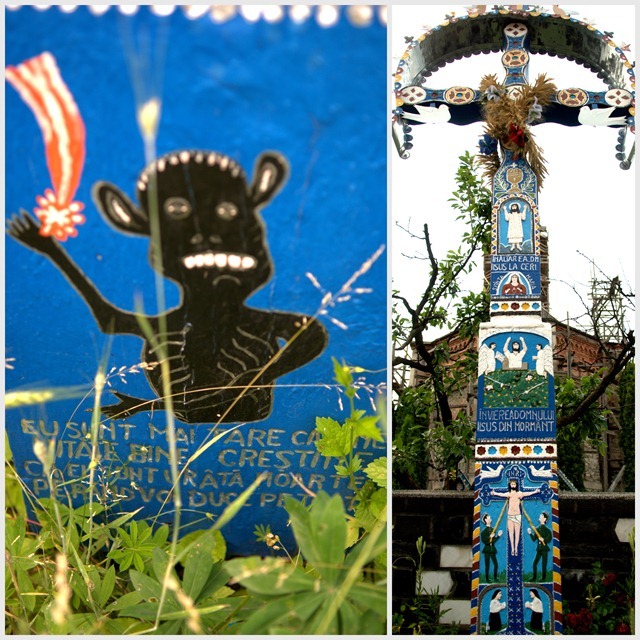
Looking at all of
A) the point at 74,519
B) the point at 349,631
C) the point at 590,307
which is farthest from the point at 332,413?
the point at 590,307

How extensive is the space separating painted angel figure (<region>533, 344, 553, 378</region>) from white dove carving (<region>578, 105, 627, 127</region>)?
3.17 feet

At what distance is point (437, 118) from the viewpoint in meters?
3.34

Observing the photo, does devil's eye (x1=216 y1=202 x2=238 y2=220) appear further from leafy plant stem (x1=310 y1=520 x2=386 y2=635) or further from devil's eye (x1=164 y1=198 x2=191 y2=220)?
leafy plant stem (x1=310 y1=520 x2=386 y2=635)

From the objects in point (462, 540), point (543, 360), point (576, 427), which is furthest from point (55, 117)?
point (576, 427)

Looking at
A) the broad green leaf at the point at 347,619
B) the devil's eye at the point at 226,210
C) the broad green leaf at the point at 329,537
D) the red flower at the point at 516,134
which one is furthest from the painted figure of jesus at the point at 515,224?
the broad green leaf at the point at 347,619

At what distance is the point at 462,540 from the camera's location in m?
3.56

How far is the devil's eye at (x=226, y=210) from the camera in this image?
2.63 metres

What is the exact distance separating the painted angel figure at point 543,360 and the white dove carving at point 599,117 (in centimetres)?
97

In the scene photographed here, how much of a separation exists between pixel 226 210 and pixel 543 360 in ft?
4.50

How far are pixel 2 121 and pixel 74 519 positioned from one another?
1.37 meters

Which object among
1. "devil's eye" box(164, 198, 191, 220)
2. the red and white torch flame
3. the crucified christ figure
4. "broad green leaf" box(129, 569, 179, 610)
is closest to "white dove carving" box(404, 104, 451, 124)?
"devil's eye" box(164, 198, 191, 220)

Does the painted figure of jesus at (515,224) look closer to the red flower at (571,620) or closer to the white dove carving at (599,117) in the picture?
the white dove carving at (599,117)

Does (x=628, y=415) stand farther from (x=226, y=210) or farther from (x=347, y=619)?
(x=226, y=210)

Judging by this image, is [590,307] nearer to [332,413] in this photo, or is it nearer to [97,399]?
[332,413]
